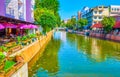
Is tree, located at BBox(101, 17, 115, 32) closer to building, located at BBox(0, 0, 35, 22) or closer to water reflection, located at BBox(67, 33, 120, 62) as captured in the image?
water reflection, located at BBox(67, 33, 120, 62)

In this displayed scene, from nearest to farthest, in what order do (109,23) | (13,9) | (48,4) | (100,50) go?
(13,9), (100,50), (109,23), (48,4)

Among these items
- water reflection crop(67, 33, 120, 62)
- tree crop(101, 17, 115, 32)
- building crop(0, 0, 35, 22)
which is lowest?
water reflection crop(67, 33, 120, 62)

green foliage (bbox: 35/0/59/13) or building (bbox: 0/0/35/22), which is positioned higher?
green foliage (bbox: 35/0/59/13)

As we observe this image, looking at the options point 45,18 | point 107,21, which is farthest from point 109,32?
point 45,18

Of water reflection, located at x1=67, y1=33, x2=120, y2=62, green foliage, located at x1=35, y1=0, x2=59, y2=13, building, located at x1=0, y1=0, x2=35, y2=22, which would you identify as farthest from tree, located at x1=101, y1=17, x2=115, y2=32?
green foliage, located at x1=35, y1=0, x2=59, y2=13

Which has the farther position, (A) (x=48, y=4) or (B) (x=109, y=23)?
(A) (x=48, y=4)

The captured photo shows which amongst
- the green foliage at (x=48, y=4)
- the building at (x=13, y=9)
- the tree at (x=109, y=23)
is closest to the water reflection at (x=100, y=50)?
the building at (x=13, y=9)

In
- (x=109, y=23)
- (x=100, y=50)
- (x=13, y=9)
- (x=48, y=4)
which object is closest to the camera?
(x=13, y=9)

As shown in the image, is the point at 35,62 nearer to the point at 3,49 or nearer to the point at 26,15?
the point at 3,49

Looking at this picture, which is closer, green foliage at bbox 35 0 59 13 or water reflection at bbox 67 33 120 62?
water reflection at bbox 67 33 120 62

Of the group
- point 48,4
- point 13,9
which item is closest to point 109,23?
point 48,4

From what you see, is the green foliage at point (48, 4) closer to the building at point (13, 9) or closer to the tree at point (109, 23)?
the tree at point (109, 23)

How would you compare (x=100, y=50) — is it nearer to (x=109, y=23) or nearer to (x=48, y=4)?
(x=109, y=23)

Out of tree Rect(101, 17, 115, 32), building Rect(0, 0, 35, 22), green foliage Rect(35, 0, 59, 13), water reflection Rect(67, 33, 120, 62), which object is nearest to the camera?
building Rect(0, 0, 35, 22)
